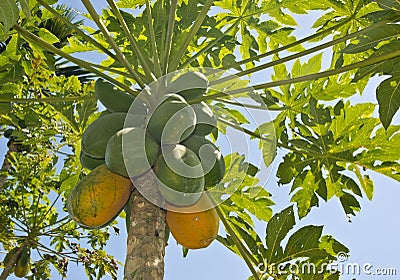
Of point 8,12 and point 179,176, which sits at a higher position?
point 8,12

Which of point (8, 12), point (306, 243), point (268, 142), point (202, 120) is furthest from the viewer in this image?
point (268, 142)

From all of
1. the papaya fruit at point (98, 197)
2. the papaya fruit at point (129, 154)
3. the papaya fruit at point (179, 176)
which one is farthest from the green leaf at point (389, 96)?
the papaya fruit at point (98, 197)

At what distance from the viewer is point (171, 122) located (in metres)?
1.65

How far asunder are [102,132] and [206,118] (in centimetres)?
42

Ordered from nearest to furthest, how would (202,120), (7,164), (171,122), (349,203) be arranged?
1. (171,122)
2. (202,120)
3. (349,203)
4. (7,164)

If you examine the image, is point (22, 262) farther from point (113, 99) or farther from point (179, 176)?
point (179, 176)

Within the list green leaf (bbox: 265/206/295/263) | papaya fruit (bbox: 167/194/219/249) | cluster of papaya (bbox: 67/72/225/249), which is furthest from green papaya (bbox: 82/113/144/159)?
green leaf (bbox: 265/206/295/263)

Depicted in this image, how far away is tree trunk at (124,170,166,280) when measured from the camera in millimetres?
1290

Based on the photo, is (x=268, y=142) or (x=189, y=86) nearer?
(x=189, y=86)

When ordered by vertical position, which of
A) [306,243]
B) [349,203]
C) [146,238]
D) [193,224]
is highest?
[349,203]

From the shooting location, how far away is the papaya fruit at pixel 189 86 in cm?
190

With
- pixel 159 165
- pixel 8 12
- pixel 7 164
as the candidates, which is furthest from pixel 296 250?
pixel 7 164

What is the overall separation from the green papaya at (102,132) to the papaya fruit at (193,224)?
1.13ft

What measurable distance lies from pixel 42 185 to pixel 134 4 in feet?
8.62
